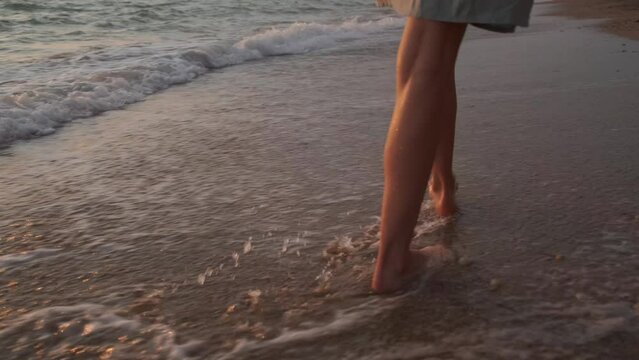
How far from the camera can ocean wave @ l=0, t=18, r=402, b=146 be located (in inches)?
171

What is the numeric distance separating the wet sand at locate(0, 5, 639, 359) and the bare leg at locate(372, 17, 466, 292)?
5.0 inches

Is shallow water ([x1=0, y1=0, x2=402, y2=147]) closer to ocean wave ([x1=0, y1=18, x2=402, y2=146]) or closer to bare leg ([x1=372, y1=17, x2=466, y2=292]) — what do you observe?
ocean wave ([x1=0, y1=18, x2=402, y2=146])

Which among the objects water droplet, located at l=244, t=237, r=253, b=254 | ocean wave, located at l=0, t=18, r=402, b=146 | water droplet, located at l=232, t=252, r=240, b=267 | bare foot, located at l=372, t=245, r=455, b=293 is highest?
bare foot, located at l=372, t=245, r=455, b=293

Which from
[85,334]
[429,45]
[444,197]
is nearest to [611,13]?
[444,197]

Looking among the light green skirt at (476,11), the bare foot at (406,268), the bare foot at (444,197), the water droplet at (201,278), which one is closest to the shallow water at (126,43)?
the water droplet at (201,278)

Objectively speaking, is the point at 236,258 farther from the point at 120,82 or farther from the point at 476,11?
the point at 120,82

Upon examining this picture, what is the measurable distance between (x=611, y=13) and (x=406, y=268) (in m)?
10.3

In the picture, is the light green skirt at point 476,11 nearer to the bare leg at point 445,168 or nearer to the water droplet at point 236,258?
the bare leg at point 445,168

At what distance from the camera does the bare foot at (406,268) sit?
5.96ft

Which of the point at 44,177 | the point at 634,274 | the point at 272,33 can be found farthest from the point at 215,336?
the point at 272,33

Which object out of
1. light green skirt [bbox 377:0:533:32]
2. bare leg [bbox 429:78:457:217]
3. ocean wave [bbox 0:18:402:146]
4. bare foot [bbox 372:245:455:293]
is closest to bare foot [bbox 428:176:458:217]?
bare leg [bbox 429:78:457:217]

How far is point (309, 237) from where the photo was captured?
224 centimetres

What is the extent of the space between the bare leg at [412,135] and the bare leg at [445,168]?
403 millimetres

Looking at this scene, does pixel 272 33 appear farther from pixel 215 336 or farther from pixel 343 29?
pixel 215 336
